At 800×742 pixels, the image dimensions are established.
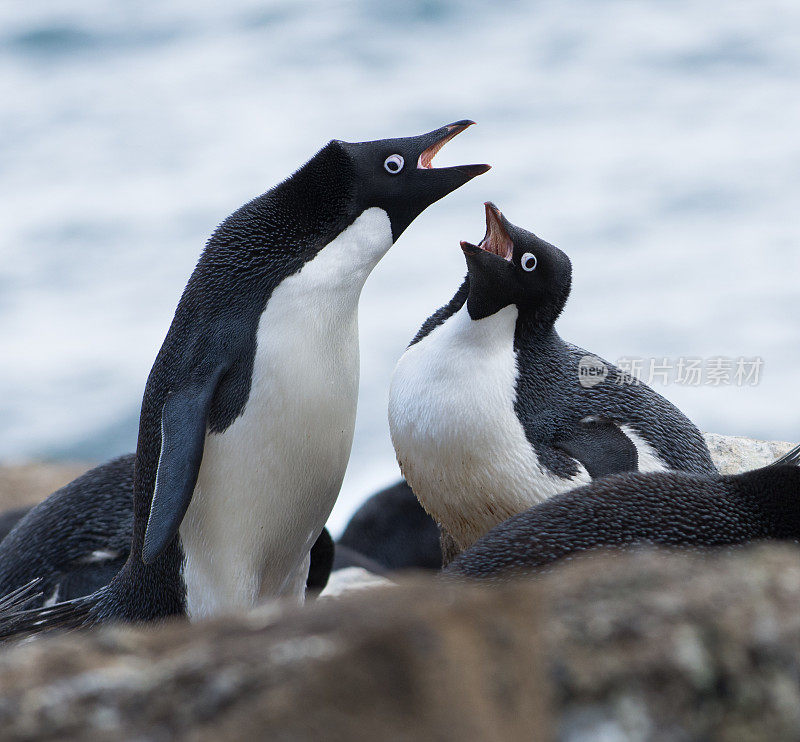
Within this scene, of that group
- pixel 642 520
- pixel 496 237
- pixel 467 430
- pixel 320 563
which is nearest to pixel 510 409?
pixel 467 430

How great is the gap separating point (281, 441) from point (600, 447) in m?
0.96

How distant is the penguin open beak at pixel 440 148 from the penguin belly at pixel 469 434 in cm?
43

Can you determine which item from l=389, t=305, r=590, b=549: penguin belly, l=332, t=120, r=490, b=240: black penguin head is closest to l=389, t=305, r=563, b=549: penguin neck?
l=389, t=305, r=590, b=549: penguin belly

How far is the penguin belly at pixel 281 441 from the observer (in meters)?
2.76

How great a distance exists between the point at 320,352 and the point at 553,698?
1.91 meters

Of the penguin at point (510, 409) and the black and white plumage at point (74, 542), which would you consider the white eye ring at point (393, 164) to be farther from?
the black and white plumage at point (74, 542)

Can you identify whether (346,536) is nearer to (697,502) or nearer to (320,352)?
(320,352)

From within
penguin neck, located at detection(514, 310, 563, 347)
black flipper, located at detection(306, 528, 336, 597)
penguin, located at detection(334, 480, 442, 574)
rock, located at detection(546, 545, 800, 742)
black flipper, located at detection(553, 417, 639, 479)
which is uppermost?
rock, located at detection(546, 545, 800, 742)

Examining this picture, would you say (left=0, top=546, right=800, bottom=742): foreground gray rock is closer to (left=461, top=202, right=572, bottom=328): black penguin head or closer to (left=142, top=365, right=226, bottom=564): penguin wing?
(left=142, top=365, right=226, bottom=564): penguin wing

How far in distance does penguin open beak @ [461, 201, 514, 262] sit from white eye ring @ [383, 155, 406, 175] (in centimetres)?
35

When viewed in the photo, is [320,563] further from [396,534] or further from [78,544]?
[396,534]

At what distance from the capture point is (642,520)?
1925 mm

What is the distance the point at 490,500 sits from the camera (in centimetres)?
309

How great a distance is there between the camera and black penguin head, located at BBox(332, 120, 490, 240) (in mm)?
2967
